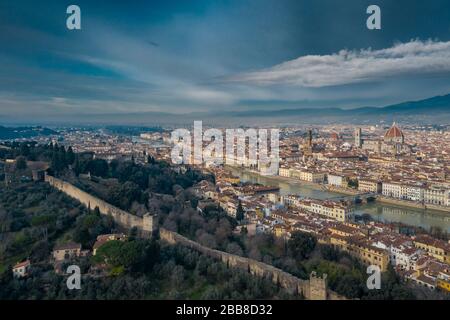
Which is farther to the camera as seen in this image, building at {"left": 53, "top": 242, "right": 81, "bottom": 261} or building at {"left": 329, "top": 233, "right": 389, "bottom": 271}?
building at {"left": 329, "top": 233, "right": 389, "bottom": 271}

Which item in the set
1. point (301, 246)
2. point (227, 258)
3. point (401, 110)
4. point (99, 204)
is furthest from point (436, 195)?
point (401, 110)

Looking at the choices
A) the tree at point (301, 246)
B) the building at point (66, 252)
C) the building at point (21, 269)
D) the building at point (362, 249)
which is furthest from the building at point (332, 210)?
the building at point (21, 269)

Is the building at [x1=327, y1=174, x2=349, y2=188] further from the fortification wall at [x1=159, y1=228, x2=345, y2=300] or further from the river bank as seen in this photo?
the fortification wall at [x1=159, y1=228, x2=345, y2=300]

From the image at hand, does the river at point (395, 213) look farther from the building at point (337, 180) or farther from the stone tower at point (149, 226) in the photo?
the stone tower at point (149, 226)

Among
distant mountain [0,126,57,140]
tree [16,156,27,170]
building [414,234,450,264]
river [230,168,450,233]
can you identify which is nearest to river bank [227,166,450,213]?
river [230,168,450,233]

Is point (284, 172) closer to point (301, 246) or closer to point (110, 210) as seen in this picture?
point (110, 210)
